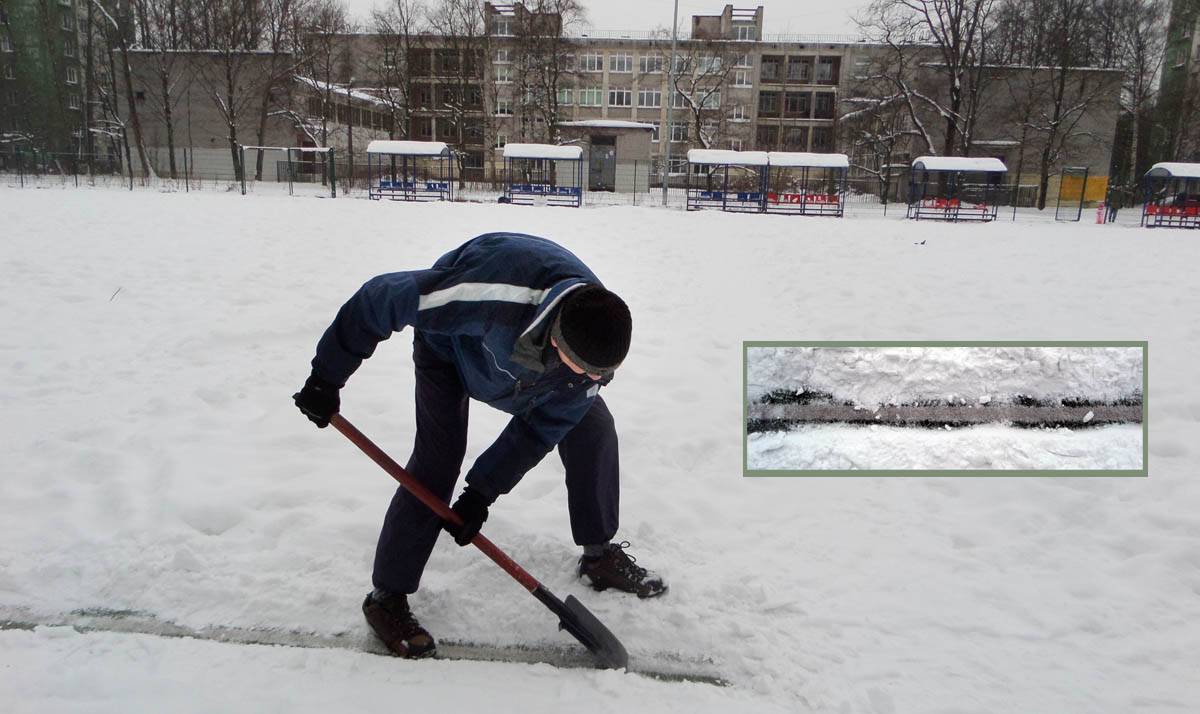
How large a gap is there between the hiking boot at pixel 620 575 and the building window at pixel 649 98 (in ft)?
197

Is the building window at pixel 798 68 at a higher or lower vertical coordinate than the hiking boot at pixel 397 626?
higher

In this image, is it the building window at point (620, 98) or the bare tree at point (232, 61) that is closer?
the bare tree at point (232, 61)

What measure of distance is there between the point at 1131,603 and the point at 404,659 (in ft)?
8.93

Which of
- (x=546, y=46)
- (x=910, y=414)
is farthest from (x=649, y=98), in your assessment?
(x=910, y=414)

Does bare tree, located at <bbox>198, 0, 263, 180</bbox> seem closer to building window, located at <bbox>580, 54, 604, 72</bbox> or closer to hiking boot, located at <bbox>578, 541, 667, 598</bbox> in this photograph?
building window, located at <bbox>580, 54, 604, 72</bbox>

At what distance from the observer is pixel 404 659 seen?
251 cm

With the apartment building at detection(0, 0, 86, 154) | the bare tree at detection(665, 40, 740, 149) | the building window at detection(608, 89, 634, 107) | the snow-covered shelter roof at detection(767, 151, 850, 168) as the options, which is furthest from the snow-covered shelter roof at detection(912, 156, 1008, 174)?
the apartment building at detection(0, 0, 86, 154)

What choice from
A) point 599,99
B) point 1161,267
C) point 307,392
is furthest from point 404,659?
point 599,99

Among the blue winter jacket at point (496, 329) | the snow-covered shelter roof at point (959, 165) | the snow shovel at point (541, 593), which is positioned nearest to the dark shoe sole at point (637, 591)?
the snow shovel at point (541, 593)

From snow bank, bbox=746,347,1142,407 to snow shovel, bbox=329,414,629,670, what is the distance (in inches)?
57.8

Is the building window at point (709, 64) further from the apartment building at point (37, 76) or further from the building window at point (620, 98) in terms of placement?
the apartment building at point (37, 76)

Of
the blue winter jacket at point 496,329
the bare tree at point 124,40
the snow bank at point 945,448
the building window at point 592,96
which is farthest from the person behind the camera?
the building window at point 592,96

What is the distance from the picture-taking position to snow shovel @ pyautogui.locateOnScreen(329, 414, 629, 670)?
2531 mm

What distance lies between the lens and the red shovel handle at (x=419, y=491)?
2.52 metres
